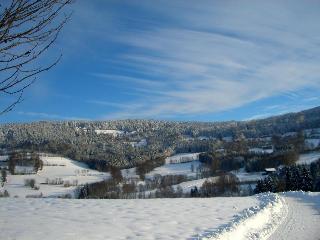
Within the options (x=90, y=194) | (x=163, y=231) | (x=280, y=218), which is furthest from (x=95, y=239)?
(x=90, y=194)

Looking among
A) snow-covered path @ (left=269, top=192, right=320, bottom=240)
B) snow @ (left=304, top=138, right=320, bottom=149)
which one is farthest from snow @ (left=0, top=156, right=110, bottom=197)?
snow-covered path @ (left=269, top=192, right=320, bottom=240)

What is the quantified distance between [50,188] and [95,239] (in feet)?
487

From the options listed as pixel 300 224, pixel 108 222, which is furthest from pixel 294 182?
pixel 108 222

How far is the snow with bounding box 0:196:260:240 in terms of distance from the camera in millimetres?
13836

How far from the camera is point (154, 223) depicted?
16.7 m

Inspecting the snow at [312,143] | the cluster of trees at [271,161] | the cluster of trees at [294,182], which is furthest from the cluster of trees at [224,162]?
the cluster of trees at [294,182]

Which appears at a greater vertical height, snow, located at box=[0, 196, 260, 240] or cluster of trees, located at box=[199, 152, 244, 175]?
cluster of trees, located at box=[199, 152, 244, 175]

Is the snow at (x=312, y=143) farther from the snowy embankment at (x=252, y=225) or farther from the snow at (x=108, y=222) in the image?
the snow at (x=108, y=222)

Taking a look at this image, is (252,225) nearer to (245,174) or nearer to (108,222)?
(108,222)

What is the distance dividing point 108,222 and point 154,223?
1.53 m

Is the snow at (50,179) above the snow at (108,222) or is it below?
above

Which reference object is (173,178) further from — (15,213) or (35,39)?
(35,39)

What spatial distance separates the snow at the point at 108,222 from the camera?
1384 cm

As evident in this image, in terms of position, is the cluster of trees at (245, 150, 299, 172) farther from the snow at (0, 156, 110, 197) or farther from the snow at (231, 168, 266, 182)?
the snow at (0, 156, 110, 197)
